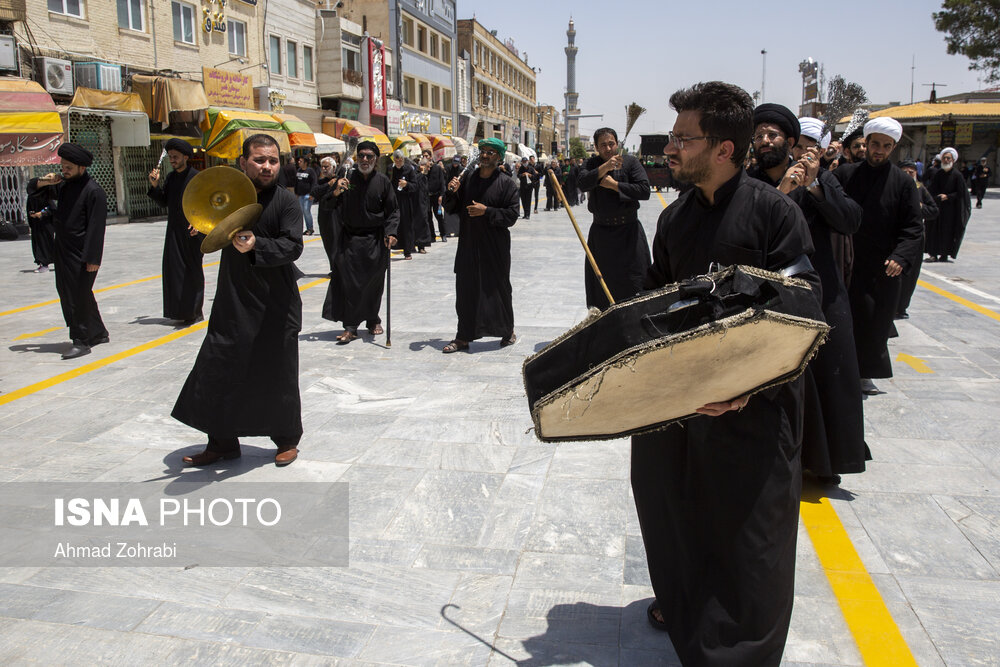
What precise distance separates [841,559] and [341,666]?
6.69ft

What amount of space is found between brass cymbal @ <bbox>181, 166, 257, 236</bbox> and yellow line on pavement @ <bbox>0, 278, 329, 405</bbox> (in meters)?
2.64

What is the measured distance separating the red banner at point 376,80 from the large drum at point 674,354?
3657 cm

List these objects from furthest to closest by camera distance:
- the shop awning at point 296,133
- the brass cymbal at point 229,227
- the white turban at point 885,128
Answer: the shop awning at point 296,133
the white turban at point 885,128
the brass cymbal at point 229,227

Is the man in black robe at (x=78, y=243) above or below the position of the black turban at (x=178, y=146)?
below

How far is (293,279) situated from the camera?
175 inches

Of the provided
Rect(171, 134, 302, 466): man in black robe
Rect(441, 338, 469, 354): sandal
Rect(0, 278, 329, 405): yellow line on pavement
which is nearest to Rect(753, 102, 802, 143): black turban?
Rect(171, 134, 302, 466): man in black robe

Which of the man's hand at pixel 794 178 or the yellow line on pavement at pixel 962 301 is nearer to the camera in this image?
the man's hand at pixel 794 178

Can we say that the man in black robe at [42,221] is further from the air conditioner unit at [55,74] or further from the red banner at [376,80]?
the red banner at [376,80]

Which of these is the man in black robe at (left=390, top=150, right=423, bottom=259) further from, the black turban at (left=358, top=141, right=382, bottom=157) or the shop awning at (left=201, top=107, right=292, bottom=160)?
the shop awning at (left=201, top=107, right=292, bottom=160)

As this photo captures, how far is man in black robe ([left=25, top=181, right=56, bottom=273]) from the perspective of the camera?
289 inches

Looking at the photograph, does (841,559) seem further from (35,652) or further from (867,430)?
(35,652)

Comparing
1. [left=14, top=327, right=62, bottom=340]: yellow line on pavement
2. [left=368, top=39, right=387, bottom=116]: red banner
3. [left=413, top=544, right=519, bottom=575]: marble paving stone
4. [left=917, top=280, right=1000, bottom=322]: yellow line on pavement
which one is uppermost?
[left=368, top=39, right=387, bottom=116]: red banner

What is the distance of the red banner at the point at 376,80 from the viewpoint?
119 ft

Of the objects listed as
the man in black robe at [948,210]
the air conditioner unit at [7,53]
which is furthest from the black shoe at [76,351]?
the air conditioner unit at [7,53]
